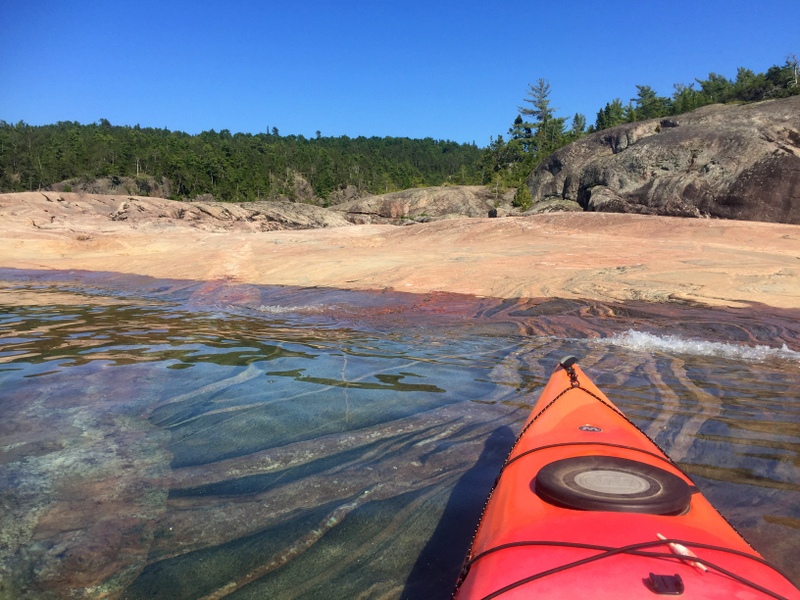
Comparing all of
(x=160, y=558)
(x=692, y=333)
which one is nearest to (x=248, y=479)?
(x=160, y=558)

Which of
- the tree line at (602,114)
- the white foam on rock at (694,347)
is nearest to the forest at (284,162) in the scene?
the tree line at (602,114)

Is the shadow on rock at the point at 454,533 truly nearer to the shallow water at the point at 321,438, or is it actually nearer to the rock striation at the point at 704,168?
the shallow water at the point at 321,438

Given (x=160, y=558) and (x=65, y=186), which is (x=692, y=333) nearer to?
(x=160, y=558)

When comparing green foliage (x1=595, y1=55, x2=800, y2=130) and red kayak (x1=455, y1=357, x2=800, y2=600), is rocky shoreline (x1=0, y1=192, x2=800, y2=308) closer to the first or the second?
red kayak (x1=455, y1=357, x2=800, y2=600)

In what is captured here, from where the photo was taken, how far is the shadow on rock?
191 centimetres

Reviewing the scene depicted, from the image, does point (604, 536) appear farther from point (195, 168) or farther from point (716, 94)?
point (195, 168)

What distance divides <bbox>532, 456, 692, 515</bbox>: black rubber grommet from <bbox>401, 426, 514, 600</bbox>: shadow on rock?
55cm

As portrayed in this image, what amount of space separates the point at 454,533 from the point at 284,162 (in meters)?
74.4

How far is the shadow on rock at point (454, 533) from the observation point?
1.91m

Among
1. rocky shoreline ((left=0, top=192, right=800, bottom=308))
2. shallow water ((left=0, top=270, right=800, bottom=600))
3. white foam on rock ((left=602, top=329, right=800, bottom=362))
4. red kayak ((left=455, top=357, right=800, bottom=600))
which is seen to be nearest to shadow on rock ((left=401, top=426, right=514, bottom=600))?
shallow water ((left=0, top=270, right=800, bottom=600))

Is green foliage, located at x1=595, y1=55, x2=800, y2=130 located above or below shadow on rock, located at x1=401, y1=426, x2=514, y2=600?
above

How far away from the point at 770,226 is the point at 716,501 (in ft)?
32.2

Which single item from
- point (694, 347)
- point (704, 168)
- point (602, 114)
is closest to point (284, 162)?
point (602, 114)

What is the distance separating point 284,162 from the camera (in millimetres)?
72500
